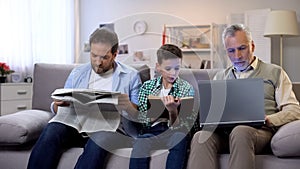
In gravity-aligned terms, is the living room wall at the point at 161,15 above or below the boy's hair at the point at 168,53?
above

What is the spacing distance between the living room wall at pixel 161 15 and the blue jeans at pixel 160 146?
7.17ft

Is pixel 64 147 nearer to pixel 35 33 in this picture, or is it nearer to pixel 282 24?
pixel 35 33

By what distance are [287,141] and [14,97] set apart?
2.72m

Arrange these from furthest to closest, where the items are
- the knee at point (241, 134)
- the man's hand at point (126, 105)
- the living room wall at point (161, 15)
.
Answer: the living room wall at point (161, 15) < the man's hand at point (126, 105) < the knee at point (241, 134)

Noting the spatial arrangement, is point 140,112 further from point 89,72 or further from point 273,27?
point 273,27

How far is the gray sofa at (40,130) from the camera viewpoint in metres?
1.66

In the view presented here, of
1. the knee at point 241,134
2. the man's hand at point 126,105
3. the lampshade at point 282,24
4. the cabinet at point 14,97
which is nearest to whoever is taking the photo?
the knee at point 241,134

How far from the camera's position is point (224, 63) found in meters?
4.02

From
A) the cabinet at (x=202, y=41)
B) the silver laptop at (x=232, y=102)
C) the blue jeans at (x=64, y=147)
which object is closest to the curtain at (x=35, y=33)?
the cabinet at (x=202, y=41)

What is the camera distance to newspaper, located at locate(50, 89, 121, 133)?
1784 millimetres

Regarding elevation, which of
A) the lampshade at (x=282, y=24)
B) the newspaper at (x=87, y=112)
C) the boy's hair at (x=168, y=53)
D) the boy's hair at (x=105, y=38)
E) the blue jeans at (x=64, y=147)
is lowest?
the blue jeans at (x=64, y=147)

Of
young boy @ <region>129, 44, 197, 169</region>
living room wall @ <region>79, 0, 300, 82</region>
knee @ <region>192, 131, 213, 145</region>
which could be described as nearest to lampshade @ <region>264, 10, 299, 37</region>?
living room wall @ <region>79, 0, 300, 82</region>

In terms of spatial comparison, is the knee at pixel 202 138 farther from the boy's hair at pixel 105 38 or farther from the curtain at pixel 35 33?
the curtain at pixel 35 33

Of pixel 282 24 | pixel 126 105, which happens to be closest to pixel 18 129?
pixel 126 105
